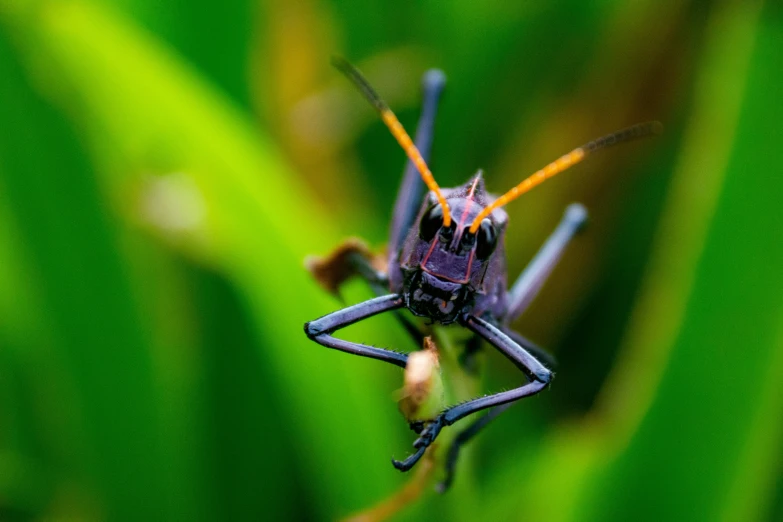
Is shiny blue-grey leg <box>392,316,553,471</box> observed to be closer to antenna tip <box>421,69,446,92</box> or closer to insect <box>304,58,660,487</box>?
insect <box>304,58,660,487</box>

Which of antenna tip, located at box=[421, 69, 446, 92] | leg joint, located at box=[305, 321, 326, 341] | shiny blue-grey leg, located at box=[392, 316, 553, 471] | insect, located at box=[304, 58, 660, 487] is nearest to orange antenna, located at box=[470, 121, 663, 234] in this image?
insect, located at box=[304, 58, 660, 487]

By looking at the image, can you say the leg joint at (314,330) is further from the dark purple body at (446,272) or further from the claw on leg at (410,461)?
the claw on leg at (410,461)

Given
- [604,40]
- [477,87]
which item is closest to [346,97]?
[477,87]

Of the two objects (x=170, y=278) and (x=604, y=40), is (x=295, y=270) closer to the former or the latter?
(x=170, y=278)

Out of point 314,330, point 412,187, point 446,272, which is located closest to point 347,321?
point 314,330

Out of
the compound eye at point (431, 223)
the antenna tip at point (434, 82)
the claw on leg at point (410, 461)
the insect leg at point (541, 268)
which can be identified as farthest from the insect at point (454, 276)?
the antenna tip at point (434, 82)

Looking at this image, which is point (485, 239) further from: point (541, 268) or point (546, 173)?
point (541, 268)
